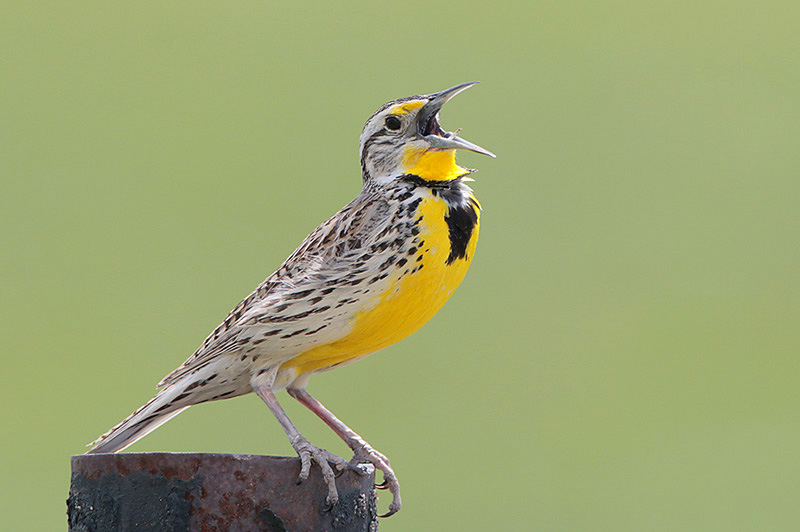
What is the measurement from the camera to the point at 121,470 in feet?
3.73

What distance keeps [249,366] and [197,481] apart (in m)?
0.44

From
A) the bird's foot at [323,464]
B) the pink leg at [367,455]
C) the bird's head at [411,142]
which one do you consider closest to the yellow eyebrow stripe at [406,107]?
the bird's head at [411,142]

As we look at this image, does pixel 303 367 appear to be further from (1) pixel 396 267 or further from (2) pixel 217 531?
(2) pixel 217 531

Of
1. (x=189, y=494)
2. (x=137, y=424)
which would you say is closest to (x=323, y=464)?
(x=189, y=494)

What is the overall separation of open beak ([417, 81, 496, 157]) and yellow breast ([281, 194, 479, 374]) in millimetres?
90

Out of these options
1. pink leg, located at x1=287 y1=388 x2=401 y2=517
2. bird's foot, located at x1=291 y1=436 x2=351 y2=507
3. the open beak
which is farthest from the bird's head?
bird's foot, located at x1=291 y1=436 x2=351 y2=507

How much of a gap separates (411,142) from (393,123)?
57mm

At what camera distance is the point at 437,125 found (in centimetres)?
167

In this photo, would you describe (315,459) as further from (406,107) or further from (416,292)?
(406,107)

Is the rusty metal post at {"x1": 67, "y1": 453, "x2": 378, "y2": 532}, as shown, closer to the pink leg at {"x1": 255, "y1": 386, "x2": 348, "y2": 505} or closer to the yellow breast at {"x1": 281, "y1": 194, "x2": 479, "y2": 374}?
the pink leg at {"x1": 255, "y1": 386, "x2": 348, "y2": 505}

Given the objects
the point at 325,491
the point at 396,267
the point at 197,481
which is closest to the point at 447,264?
the point at 396,267

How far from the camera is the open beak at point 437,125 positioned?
154cm

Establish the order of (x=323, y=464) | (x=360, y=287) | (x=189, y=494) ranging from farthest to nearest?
(x=360, y=287) → (x=323, y=464) → (x=189, y=494)

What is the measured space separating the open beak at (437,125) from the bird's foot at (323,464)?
0.53 meters
